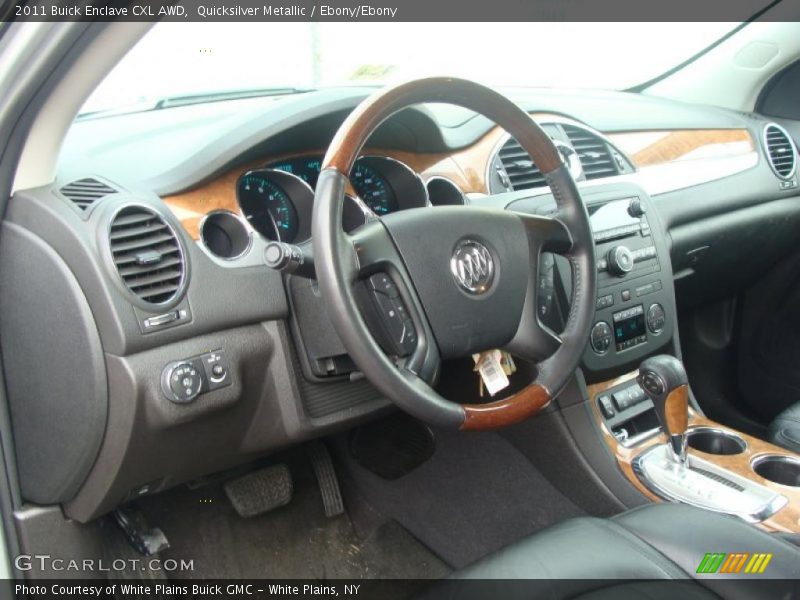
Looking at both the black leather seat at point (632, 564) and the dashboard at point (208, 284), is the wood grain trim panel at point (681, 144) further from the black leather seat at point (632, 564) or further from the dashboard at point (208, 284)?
Result: the black leather seat at point (632, 564)

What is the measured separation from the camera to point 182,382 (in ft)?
→ 4.32

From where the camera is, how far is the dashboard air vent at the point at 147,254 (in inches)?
49.5

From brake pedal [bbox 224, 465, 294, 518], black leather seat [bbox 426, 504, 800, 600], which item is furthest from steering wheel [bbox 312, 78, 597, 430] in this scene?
brake pedal [bbox 224, 465, 294, 518]

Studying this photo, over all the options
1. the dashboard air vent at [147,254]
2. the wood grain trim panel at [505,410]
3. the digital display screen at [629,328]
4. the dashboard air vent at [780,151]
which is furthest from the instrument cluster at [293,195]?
the dashboard air vent at [780,151]

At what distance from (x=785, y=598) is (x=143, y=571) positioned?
4.28 feet

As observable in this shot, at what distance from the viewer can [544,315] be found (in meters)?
1.44

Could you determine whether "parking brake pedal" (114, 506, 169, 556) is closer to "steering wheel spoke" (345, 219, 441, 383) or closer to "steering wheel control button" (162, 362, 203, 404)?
"steering wheel control button" (162, 362, 203, 404)

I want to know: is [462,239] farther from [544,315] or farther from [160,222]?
[160,222]

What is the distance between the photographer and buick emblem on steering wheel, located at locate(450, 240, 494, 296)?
1273 mm

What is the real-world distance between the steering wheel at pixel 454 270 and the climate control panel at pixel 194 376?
1.10ft

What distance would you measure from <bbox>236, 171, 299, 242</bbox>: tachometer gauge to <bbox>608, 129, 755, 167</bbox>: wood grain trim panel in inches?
45.2

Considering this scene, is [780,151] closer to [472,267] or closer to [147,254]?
[472,267]

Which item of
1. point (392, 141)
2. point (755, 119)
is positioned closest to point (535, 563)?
point (392, 141)

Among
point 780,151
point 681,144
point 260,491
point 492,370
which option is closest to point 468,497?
point 260,491
